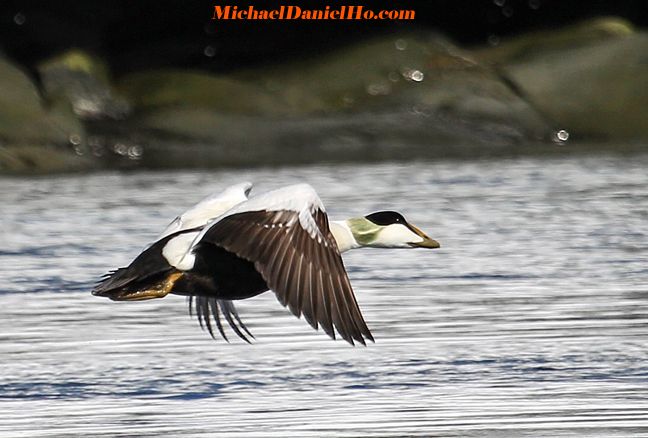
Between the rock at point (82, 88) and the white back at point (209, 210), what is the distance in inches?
535

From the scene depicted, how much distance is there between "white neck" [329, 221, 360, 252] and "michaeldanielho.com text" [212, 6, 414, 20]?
14.9 meters

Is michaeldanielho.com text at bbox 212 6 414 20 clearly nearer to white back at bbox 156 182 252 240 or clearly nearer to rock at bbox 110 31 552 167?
rock at bbox 110 31 552 167

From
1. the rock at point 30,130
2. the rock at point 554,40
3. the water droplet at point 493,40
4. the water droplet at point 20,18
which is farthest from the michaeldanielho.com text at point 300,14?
the rock at point 30,130

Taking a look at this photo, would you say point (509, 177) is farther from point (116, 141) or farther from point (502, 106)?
point (116, 141)

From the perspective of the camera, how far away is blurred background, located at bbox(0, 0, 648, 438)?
7.85 metres

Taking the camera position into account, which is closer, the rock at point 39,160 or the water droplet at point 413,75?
the rock at point 39,160

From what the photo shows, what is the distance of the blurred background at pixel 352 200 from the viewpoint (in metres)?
7.85

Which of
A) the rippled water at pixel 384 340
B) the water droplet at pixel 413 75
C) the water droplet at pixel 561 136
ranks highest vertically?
the water droplet at pixel 413 75

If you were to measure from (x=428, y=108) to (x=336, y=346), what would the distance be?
13.3 meters

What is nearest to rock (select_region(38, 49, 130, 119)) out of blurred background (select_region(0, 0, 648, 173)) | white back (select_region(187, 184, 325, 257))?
blurred background (select_region(0, 0, 648, 173))

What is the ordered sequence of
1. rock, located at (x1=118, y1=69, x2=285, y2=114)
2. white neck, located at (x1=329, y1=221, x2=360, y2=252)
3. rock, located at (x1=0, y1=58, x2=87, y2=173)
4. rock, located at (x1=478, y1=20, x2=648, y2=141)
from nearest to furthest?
white neck, located at (x1=329, y1=221, x2=360, y2=252) → rock, located at (x1=0, y1=58, x2=87, y2=173) → rock, located at (x1=118, y1=69, x2=285, y2=114) → rock, located at (x1=478, y1=20, x2=648, y2=141)

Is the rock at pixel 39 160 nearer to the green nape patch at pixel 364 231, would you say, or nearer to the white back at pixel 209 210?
the white back at pixel 209 210

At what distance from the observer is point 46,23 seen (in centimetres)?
2297

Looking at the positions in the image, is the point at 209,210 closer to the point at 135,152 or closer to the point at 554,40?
the point at 135,152
